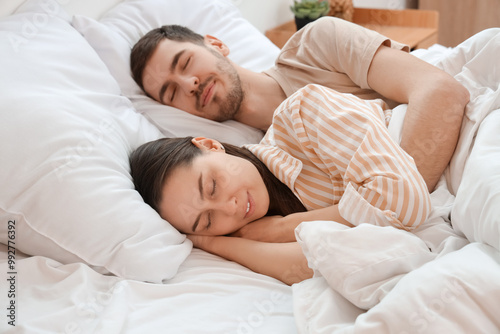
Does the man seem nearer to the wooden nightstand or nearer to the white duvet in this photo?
the white duvet

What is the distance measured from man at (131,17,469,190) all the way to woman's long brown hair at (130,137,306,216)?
347 millimetres

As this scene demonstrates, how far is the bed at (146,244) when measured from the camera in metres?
0.85

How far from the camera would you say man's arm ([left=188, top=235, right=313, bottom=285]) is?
113 centimetres

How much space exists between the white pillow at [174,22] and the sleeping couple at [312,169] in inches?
10.4

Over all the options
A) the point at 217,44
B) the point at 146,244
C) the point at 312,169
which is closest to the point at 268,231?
the point at 312,169

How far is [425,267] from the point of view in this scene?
2.81 feet

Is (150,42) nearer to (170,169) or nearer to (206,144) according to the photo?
(206,144)

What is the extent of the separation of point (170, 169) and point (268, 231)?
264 millimetres

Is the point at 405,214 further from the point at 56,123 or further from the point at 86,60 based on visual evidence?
the point at 86,60


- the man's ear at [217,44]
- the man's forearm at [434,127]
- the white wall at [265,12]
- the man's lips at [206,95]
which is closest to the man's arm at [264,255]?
the man's forearm at [434,127]

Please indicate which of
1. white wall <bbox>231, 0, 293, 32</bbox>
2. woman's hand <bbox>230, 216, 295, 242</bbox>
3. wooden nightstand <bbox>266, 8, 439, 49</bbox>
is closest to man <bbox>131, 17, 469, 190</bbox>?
woman's hand <bbox>230, 216, 295, 242</bbox>

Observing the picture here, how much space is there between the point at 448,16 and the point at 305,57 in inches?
75.4

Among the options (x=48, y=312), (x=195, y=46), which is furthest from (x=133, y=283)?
(x=195, y=46)

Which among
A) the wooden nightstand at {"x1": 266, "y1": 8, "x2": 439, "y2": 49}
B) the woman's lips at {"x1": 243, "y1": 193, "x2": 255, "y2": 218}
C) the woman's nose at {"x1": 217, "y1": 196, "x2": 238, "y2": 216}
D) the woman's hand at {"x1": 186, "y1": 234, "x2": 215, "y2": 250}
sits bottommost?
the woman's hand at {"x1": 186, "y1": 234, "x2": 215, "y2": 250}
